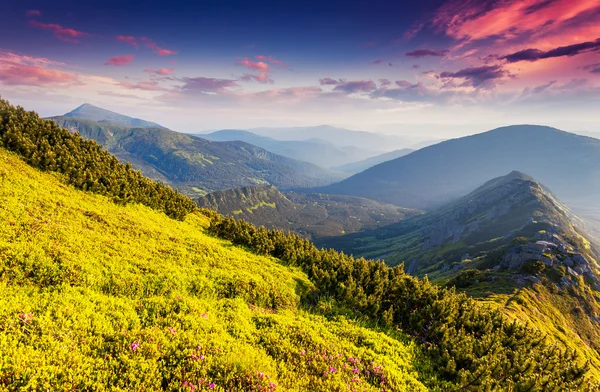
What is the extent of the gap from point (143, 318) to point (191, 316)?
6.51ft

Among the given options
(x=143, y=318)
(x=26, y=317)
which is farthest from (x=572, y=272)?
(x=26, y=317)

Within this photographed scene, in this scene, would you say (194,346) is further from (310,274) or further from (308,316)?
(310,274)

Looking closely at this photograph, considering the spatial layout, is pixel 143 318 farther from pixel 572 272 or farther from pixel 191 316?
pixel 572 272

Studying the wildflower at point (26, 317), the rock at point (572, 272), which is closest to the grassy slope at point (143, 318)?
the wildflower at point (26, 317)

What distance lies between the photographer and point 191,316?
1266 cm

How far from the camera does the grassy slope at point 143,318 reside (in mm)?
8664

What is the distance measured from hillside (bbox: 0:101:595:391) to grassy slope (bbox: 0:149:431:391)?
66 mm

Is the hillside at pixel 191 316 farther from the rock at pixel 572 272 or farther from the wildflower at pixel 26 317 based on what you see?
the rock at pixel 572 272

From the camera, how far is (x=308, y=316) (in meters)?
17.6

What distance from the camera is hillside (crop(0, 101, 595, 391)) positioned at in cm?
910

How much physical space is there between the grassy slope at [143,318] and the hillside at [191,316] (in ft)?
0.22

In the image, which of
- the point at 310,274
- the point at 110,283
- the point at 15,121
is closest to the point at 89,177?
the point at 15,121

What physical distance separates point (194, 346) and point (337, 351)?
6820mm

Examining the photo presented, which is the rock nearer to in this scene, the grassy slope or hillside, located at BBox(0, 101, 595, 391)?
hillside, located at BBox(0, 101, 595, 391)
